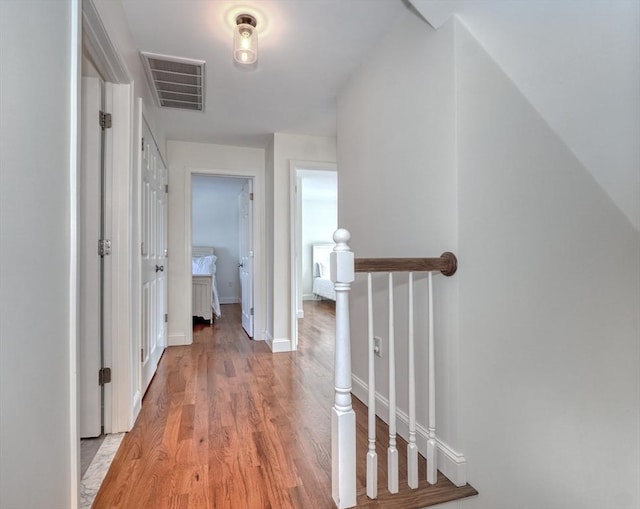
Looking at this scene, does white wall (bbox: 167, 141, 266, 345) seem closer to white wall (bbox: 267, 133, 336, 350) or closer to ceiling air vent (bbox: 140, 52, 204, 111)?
white wall (bbox: 267, 133, 336, 350)

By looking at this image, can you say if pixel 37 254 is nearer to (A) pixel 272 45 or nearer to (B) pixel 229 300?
(A) pixel 272 45

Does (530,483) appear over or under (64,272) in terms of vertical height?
under

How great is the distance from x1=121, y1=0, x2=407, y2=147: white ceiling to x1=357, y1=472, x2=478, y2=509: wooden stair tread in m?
2.25

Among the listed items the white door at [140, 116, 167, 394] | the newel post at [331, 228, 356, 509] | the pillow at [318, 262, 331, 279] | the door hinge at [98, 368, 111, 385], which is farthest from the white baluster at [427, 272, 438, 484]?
the pillow at [318, 262, 331, 279]

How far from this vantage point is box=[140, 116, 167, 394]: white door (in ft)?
7.43

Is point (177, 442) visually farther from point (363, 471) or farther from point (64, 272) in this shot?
point (64, 272)

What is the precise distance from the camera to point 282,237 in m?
3.47

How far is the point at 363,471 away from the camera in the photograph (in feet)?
4.84

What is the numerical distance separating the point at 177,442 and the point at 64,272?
1123 mm

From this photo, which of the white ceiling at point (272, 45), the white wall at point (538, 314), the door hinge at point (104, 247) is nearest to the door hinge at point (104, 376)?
the door hinge at point (104, 247)

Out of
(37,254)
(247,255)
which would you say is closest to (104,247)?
(37,254)

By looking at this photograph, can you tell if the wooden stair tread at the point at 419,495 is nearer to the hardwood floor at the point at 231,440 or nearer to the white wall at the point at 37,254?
the hardwood floor at the point at 231,440

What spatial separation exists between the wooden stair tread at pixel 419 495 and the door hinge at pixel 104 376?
4.54 ft

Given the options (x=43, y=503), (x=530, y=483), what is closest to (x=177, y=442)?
(x=43, y=503)
